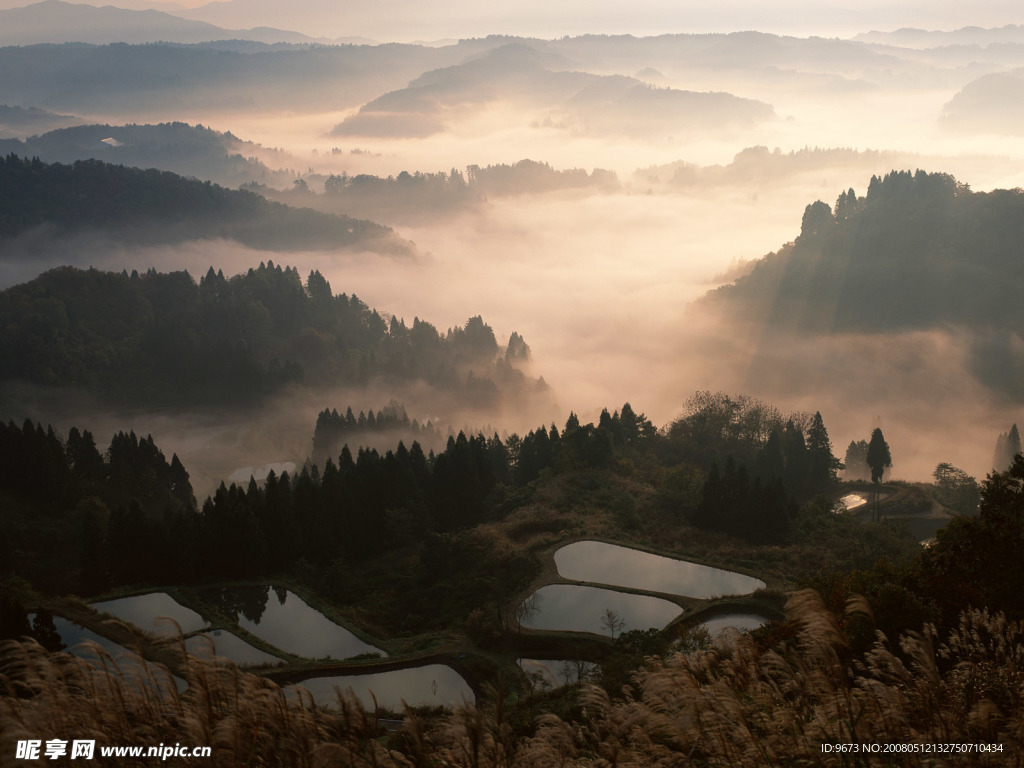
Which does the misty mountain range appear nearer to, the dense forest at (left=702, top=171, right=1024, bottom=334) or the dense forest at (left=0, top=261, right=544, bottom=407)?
the dense forest at (left=702, top=171, right=1024, bottom=334)

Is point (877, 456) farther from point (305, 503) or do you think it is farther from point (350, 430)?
point (350, 430)

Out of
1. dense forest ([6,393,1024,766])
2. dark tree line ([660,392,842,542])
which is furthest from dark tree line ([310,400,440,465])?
dark tree line ([660,392,842,542])

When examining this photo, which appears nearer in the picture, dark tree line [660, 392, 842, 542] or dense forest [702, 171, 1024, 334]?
dark tree line [660, 392, 842, 542]

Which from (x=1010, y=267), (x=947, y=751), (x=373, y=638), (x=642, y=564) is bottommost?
(x=373, y=638)

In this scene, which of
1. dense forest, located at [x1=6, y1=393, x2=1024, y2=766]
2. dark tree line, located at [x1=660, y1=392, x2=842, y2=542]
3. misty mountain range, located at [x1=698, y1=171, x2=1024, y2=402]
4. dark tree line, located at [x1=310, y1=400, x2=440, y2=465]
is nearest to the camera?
dense forest, located at [x1=6, y1=393, x2=1024, y2=766]

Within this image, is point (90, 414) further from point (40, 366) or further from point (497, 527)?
point (497, 527)

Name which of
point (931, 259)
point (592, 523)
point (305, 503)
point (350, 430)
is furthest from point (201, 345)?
point (931, 259)

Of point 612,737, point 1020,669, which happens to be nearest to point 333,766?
point 612,737

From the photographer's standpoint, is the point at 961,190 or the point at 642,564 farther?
the point at 961,190
